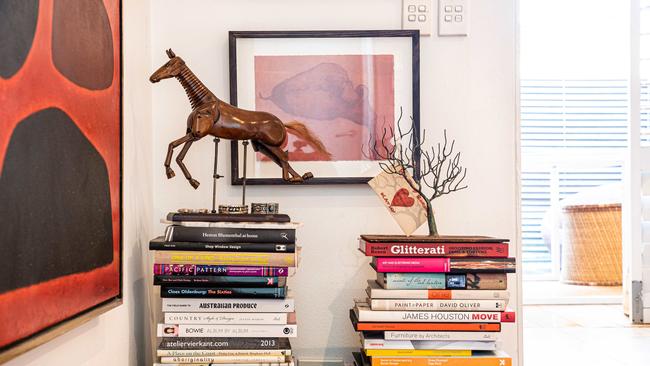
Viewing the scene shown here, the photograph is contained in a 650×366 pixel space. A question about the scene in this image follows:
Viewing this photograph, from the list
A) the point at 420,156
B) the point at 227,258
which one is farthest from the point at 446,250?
the point at 227,258

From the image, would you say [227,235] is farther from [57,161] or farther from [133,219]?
[57,161]

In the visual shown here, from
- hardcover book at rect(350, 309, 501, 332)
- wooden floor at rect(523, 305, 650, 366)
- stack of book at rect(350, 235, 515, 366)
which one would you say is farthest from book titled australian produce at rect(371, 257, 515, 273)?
wooden floor at rect(523, 305, 650, 366)

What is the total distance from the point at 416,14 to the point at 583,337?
5.35 feet

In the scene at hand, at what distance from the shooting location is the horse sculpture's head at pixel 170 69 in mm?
1375

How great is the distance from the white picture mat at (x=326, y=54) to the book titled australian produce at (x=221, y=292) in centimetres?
45

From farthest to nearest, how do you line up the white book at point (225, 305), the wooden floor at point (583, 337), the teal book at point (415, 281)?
the wooden floor at point (583, 337), the teal book at point (415, 281), the white book at point (225, 305)

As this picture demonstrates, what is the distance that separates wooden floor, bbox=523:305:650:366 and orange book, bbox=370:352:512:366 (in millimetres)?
839

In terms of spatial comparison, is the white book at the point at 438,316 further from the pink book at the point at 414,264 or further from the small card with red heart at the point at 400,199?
the small card with red heart at the point at 400,199

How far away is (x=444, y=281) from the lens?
1.44 m

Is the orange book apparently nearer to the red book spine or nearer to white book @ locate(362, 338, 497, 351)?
white book @ locate(362, 338, 497, 351)

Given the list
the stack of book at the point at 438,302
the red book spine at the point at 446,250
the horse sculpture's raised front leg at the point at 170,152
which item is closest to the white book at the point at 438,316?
the stack of book at the point at 438,302

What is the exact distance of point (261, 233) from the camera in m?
1.35

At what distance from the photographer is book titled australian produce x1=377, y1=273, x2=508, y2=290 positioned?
144 cm

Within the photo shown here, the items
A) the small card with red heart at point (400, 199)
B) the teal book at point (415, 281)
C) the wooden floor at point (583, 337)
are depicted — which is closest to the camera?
the teal book at point (415, 281)
